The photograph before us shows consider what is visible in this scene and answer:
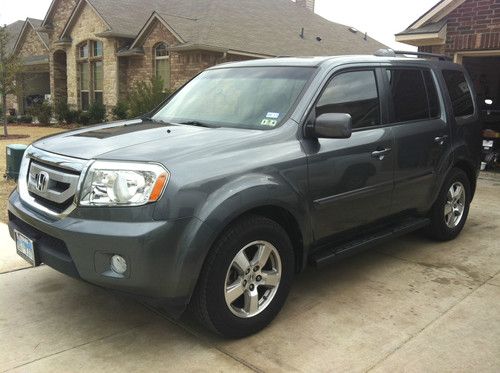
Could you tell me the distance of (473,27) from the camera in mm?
10438

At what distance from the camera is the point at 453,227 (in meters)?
5.66

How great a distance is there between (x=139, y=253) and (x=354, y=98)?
7.55 ft

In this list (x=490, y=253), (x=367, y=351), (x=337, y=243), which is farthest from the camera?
(x=490, y=253)

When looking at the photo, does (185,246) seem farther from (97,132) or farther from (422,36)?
(422,36)

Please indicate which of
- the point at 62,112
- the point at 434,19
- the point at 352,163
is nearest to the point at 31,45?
the point at 62,112

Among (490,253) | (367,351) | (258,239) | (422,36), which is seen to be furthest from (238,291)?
(422,36)

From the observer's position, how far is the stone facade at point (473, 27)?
1008 centimetres

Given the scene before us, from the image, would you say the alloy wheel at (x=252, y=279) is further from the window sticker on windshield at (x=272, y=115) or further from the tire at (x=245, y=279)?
the window sticker on windshield at (x=272, y=115)

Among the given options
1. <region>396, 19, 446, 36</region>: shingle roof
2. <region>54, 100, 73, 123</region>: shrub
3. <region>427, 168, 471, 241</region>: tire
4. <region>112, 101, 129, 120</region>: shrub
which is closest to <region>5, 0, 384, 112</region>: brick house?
<region>54, 100, 73, 123</region>: shrub

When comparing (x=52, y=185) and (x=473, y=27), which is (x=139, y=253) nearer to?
(x=52, y=185)

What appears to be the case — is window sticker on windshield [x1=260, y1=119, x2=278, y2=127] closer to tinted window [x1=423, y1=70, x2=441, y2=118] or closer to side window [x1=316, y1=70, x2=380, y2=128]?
side window [x1=316, y1=70, x2=380, y2=128]

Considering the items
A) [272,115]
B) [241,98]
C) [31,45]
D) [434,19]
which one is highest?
[31,45]

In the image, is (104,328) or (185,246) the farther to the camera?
(104,328)

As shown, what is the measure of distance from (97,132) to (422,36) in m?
8.85
